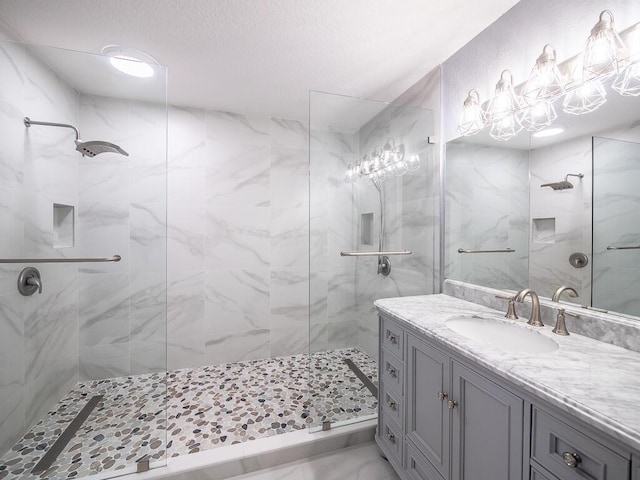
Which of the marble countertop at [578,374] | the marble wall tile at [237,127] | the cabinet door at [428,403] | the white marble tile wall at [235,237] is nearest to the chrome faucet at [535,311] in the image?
the marble countertop at [578,374]

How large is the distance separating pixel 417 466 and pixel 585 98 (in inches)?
68.6

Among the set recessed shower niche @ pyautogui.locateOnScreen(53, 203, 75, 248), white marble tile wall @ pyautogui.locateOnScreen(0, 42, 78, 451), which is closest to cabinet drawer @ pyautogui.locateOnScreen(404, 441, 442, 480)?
white marble tile wall @ pyautogui.locateOnScreen(0, 42, 78, 451)

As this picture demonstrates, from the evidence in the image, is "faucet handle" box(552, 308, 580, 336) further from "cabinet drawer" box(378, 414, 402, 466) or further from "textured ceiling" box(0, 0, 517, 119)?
"textured ceiling" box(0, 0, 517, 119)

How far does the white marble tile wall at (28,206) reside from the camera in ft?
4.44

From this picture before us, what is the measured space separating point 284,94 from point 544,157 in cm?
185

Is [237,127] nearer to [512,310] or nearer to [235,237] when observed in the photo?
[235,237]

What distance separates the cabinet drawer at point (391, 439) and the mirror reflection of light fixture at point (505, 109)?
5.43ft

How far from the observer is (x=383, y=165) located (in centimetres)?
181

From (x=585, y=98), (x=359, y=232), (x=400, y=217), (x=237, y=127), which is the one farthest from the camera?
(x=237, y=127)

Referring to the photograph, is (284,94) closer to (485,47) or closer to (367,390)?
(485,47)

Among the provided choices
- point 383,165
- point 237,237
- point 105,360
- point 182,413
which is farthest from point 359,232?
point 182,413

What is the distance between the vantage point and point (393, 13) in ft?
4.66

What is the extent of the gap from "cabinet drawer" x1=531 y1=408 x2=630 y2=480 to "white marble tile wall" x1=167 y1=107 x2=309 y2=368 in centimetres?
223

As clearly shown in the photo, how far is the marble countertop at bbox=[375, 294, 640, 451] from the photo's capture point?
611 millimetres
